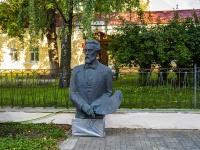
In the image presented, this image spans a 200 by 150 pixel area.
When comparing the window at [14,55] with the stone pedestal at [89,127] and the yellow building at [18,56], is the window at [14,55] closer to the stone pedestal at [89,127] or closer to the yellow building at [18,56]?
the yellow building at [18,56]

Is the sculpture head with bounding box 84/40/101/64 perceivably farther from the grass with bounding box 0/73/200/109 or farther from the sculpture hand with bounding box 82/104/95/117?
the grass with bounding box 0/73/200/109

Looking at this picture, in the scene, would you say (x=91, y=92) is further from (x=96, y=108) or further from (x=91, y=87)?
(x=96, y=108)

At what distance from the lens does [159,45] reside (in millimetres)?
10602

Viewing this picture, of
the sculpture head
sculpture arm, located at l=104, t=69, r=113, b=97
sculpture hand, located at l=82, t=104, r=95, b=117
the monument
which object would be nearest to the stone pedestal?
the monument

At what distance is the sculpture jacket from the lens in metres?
6.21

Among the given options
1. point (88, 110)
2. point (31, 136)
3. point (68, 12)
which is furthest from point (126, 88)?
point (68, 12)

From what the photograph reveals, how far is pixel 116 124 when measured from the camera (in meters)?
7.32

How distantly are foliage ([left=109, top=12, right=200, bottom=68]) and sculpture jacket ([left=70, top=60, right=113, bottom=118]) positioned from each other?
4.57 m

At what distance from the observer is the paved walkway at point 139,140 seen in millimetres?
5562

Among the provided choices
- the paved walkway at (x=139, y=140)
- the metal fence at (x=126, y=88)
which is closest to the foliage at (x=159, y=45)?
the metal fence at (x=126, y=88)

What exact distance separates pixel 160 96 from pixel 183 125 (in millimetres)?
1310

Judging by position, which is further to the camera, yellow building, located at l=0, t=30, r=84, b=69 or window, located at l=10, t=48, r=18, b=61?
window, located at l=10, t=48, r=18, b=61

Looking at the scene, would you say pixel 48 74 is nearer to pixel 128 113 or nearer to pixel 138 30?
pixel 128 113

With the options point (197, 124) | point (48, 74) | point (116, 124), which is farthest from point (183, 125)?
point (48, 74)
